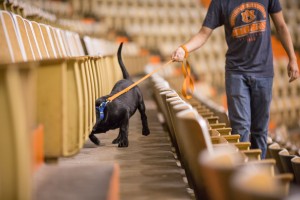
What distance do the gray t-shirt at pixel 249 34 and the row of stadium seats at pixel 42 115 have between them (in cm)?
22

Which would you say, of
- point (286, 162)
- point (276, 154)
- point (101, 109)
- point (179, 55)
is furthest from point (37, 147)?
point (276, 154)

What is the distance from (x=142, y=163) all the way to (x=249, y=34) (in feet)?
1.03

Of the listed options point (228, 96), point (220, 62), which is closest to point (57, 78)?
point (228, 96)

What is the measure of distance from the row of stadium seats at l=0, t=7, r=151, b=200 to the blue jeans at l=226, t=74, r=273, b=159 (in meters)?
0.22

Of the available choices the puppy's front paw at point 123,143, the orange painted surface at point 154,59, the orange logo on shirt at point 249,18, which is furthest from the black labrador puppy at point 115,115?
the orange painted surface at point 154,59

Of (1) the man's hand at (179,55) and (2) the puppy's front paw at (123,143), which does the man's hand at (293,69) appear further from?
(2) the puppy's front paw at (123,143)

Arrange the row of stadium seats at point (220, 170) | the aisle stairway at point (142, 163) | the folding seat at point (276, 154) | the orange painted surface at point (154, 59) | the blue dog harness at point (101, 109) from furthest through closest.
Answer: the orange painted surface at point (154, 59), the folding seat at point (276, 154), the blue dog harness at point (101, 109), the aisle stairway at point (142, 163), the row of stadium seats at point (220, 170)

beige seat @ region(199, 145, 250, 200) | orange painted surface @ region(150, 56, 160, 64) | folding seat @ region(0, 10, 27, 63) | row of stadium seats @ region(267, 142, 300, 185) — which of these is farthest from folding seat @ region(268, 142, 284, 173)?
orange painted surface @ region(150, 56, 160, 64)

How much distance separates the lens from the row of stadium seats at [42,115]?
0.38m

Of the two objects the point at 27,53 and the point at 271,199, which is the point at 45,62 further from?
the point at 271,199

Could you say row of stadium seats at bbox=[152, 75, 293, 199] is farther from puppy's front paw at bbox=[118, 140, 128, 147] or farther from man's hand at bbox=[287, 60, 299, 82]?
man's hand at bbox=[287, 60, 299, 82]

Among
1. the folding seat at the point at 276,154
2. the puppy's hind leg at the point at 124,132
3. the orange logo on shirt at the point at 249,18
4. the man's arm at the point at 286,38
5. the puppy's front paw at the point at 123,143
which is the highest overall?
the orange logo on shirt at the point at 249,18

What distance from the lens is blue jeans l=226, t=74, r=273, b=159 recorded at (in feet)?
3.05

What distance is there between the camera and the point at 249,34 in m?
0.93
